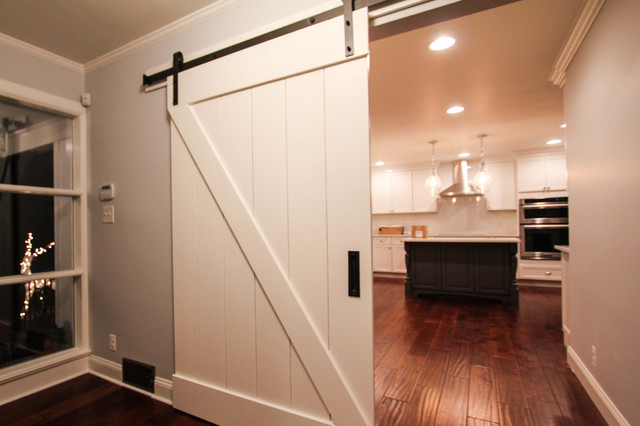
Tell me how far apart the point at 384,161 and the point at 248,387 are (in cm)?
587

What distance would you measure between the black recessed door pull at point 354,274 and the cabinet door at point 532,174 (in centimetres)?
590

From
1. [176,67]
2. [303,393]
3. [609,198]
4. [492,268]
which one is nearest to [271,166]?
[176,67]

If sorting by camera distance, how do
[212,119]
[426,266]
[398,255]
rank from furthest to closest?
[398,255]
[426,266]
[212,119]

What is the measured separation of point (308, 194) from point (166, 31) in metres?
1.56

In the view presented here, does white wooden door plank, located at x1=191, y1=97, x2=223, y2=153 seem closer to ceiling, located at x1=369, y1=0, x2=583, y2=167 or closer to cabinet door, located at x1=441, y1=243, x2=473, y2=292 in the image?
ceiling, located at x1=369, y1=0, x2=583, y2=167

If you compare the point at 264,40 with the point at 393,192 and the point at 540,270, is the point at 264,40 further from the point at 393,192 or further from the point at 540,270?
the point at 540,270

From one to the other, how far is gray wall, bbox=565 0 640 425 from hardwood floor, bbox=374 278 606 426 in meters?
0.33

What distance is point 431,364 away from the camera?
8.50ft

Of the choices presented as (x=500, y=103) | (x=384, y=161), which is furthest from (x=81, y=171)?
(x=384, y=161)

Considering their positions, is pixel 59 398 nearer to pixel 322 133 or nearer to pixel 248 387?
pixel 248 387

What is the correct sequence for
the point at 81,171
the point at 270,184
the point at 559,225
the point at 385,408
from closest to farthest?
the point at 270,184
the point at 385,408
the point at 81,171
the point at 559,225

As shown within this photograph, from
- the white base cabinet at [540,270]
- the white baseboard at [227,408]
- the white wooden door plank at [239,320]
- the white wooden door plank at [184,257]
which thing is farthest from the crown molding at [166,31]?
the white base cabinet at [540,270]

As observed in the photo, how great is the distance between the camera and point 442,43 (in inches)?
89.6

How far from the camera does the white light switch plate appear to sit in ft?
7.42
